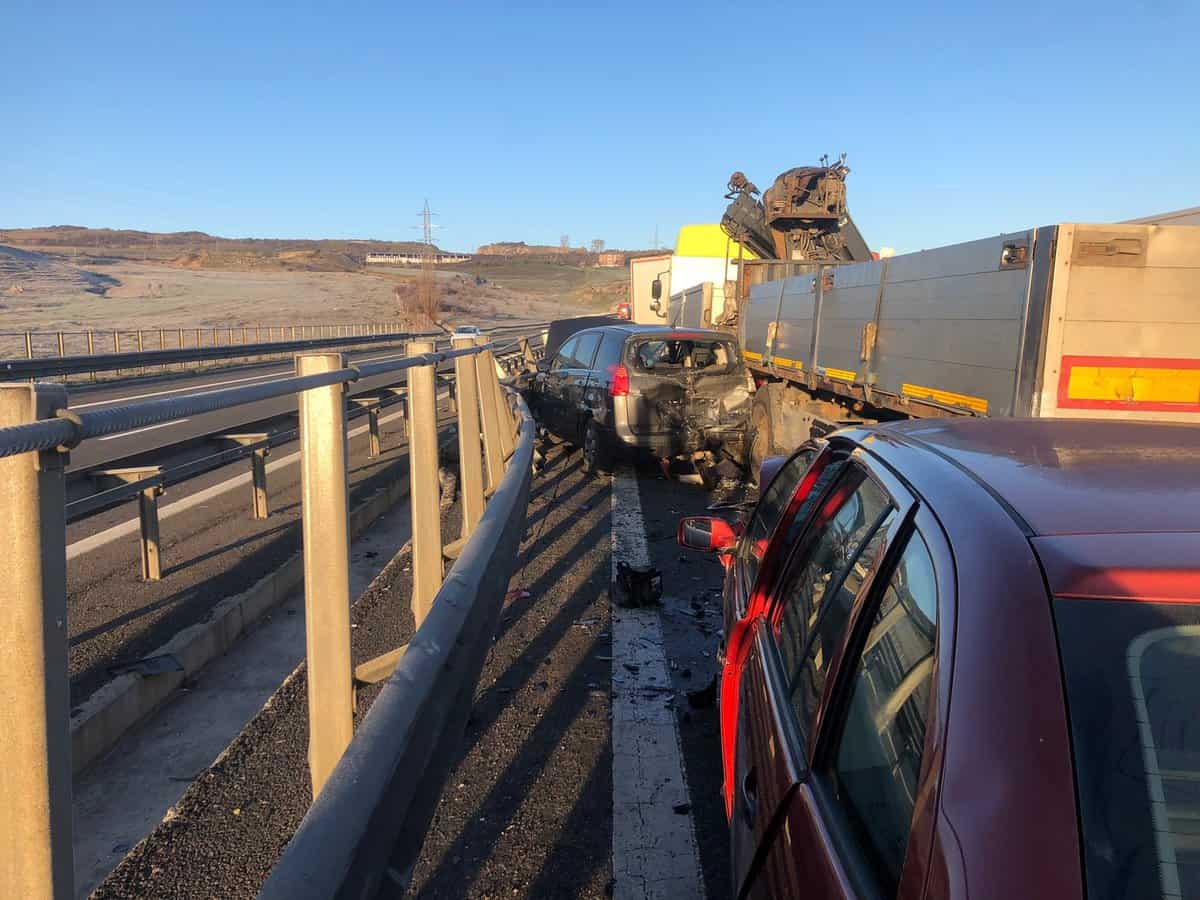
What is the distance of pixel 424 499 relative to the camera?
14.4ft

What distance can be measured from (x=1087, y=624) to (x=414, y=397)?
3460 millimetres

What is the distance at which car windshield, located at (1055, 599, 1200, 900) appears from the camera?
1.28 meters

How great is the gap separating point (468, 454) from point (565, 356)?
6722 mm

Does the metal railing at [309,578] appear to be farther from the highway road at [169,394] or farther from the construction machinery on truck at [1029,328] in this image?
the construction machinery on truck at [1029,328]

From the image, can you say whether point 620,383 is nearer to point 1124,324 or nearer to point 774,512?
point 1124,324

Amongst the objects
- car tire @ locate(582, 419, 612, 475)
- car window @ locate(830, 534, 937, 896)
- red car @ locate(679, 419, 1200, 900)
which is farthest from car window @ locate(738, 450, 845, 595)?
car tire @ locate(582, 419, 612, 475)

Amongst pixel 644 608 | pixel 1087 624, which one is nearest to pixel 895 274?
pixel 644 608

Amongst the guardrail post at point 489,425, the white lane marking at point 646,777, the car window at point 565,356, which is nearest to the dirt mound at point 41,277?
the car window at point 565,356

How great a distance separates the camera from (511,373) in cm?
1772

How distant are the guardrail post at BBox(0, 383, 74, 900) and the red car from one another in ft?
3.98

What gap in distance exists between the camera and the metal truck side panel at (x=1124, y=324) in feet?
18.6

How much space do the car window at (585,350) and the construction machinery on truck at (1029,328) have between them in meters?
3.07

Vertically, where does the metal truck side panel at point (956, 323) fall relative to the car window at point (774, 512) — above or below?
above

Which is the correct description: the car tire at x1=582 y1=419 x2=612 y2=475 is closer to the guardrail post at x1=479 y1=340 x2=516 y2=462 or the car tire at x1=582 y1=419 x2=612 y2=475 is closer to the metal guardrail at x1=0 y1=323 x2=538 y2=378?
the guardrail post at x1=479 y1=340 x2=516 y2=462
